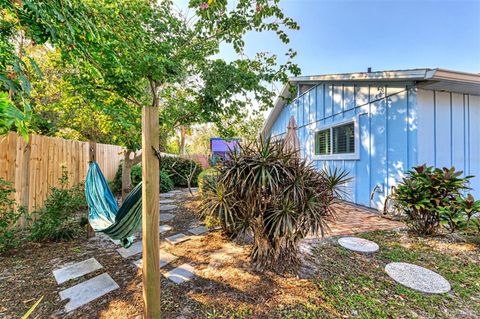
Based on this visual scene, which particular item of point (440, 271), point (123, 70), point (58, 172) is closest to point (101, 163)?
point (58, 172)

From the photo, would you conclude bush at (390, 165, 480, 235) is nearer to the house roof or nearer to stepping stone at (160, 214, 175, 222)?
the house roof

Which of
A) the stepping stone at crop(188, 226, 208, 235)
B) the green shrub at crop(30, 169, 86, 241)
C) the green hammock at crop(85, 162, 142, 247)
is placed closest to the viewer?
the green hammock at crop(85, 162, 142, 247)

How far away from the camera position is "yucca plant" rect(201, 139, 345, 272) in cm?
238

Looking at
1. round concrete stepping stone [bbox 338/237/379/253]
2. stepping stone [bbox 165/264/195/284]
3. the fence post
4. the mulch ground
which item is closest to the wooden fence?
the fence post

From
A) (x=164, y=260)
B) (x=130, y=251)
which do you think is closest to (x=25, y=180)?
(x=130, y=251)

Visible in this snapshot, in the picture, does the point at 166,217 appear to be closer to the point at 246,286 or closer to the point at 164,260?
the point at 164,260

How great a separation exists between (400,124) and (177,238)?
205 inches

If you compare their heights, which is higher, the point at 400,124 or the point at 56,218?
the point at 400,124

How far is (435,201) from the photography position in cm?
354

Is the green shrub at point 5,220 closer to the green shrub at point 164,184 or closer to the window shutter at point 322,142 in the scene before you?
the green shrub at point 164,184

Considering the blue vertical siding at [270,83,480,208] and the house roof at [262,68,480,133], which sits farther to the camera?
the blue vertical siding at [270,83,480,208]

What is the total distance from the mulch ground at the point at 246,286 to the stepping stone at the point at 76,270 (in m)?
0.09

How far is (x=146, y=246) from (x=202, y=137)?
26636 millimetres

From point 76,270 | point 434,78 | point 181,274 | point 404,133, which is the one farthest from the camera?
point 404,133
